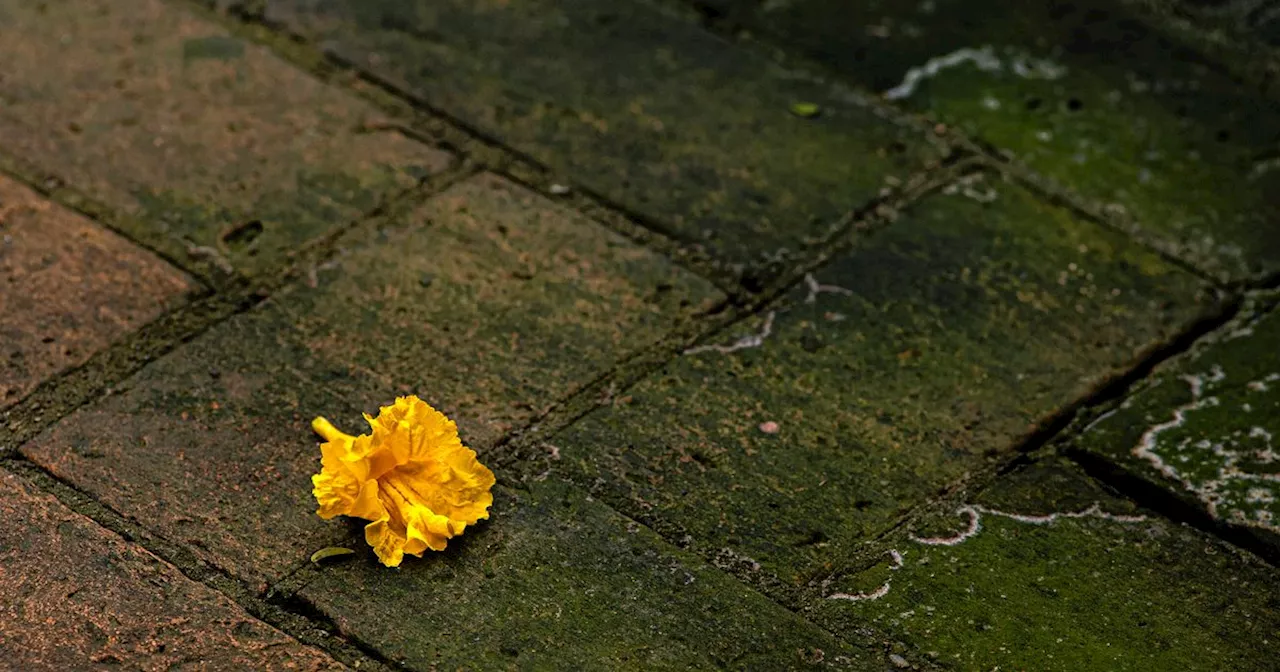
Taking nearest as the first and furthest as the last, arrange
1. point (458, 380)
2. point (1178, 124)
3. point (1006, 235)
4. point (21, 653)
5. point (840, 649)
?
point (21, 653)
point (840, 649)
point (458, 380)
point (1006, 235)
point (1178, 124)

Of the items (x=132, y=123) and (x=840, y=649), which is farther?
(x=132, y=123)

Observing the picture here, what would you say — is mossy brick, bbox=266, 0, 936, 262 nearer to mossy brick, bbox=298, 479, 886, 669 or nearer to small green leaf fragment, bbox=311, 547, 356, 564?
mossy brick, bbox=298, 479, 886, 669

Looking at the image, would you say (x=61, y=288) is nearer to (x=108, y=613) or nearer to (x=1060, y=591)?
(x=108, y=613)

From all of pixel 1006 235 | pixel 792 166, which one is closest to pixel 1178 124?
pixel 1006 235

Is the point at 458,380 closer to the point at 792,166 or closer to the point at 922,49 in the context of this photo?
the point at 792,166

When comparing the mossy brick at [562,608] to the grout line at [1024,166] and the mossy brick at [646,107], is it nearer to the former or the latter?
the mossy brick at [646,107]

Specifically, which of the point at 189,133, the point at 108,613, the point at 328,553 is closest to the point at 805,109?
the point at 189,133

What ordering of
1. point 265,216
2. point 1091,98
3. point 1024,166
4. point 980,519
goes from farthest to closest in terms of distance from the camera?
point 1091,98 → point 1024,166 → point 265,216 → point 980,519

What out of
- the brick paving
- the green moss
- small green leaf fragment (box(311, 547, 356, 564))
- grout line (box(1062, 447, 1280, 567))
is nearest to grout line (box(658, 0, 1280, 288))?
the brick paving
